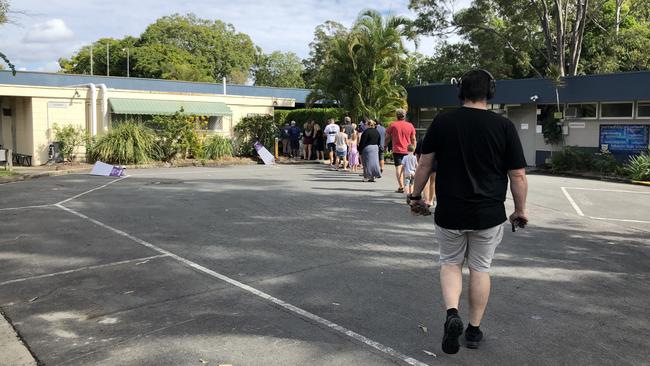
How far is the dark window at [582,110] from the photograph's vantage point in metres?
20.0

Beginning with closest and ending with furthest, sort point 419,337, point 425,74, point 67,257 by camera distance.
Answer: point 419,337, point 67,257, point 425,74

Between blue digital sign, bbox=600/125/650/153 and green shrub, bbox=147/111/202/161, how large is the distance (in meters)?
15.2

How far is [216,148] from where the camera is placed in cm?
2342

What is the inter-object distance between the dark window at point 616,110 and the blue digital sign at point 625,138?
383mm

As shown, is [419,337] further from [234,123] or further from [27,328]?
[234,123]

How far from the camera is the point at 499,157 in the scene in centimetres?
399

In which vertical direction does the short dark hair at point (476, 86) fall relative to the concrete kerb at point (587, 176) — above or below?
above

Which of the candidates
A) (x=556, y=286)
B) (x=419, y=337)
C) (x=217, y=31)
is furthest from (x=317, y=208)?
(x=217, y=31)

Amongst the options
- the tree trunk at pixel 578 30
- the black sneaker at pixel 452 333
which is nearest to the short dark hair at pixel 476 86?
the black sneaker at pixel 452 333

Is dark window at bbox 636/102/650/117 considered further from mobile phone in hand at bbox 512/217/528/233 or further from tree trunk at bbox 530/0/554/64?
→ mobile phone in hand at bbox 512/217/528/233

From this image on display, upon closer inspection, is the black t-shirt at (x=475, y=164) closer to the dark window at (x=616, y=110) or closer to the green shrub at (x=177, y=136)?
the dark window at (x=616, y=110)

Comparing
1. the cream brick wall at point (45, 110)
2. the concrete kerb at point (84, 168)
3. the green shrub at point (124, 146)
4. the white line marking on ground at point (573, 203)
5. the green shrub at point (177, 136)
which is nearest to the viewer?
the white line marking on ground at point (573, 203)

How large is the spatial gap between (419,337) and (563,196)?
1016cm

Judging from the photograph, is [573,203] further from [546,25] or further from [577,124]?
[546,25]
